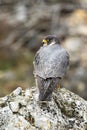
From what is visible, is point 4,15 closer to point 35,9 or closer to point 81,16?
point 35,9

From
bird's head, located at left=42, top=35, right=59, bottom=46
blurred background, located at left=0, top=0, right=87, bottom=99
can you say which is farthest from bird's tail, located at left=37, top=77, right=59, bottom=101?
blurred background, located at left=0, top=0, right=87, bottom=99

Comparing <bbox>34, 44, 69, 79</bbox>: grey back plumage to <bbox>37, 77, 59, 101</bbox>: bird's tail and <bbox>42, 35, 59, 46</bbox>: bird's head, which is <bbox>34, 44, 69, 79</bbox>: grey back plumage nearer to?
<bbox>37, 77, 59, 101</bbox>: bird's tail

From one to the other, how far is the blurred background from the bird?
9923mm

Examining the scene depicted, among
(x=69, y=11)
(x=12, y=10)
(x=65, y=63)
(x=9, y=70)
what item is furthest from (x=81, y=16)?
(x=65, y=63)

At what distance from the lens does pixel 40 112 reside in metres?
9.23

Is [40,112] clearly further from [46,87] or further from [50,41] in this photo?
[50,41]

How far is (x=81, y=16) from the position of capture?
26.0 m

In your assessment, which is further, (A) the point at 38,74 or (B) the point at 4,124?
(A) the point at 38,74

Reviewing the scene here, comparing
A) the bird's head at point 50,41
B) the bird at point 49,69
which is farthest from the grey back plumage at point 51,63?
the bird's head at point 50,41

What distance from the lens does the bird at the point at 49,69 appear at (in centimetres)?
959

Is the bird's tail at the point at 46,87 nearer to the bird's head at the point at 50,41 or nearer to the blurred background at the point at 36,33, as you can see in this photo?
the bird's head at the point at 50,41

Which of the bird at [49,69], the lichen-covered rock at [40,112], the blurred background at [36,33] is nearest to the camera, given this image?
the lichen-covered rock at [40,112]

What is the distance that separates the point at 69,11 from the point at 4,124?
1754cm

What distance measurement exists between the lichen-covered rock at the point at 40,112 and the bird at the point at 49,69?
0.49ft
